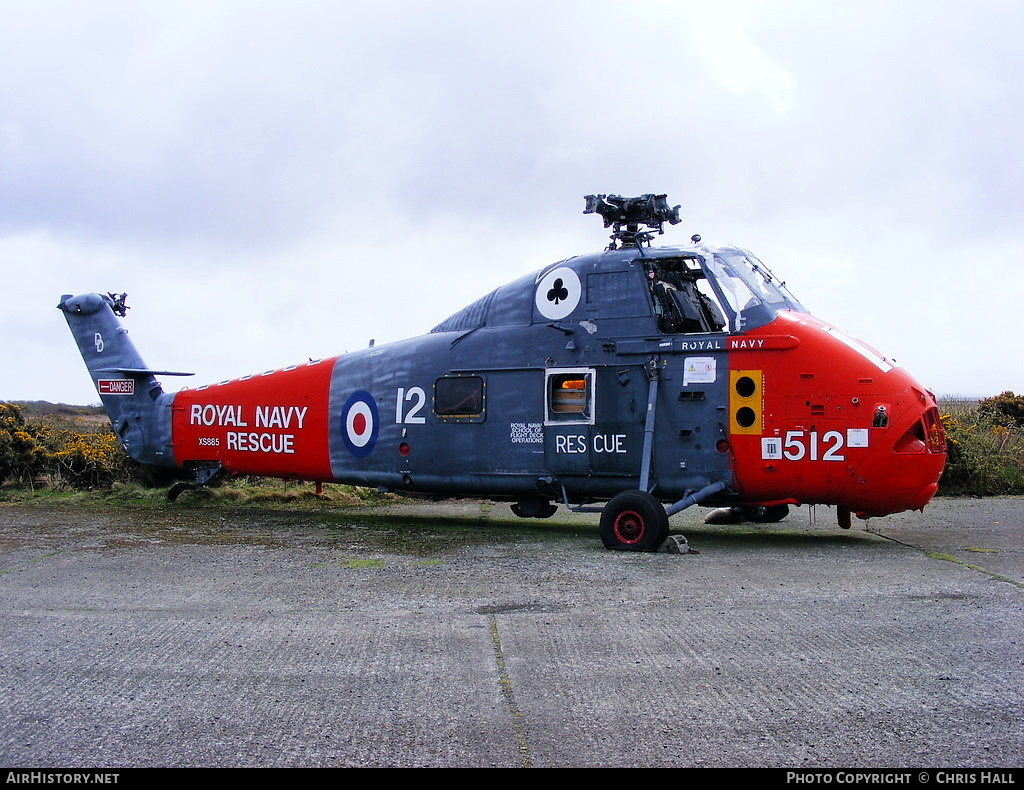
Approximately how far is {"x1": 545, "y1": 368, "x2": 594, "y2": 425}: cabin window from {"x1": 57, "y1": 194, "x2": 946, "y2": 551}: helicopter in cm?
3

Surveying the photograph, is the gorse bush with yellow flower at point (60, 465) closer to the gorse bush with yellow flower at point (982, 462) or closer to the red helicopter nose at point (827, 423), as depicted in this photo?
the red helicopter nose at point (827, 423)

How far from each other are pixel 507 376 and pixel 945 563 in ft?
18.1

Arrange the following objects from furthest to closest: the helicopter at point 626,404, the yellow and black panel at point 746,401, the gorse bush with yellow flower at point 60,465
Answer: the gorse bush with yellow flower at point 60,465 → the yellow and black panel at point 746,401 → the helicopter at point 626,404

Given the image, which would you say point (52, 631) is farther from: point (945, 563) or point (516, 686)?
point (945, 563)

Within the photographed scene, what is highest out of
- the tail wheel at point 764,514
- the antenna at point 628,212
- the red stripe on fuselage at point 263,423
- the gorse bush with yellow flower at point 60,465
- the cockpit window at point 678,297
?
the antenna at point 628,212

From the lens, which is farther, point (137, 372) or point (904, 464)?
point (137, 372)

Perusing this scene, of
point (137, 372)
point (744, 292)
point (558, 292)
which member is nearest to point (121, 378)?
point (137, 372)

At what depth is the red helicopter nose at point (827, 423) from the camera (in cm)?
955

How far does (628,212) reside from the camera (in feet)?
38.2

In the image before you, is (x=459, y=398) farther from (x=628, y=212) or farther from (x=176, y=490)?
(x=176, y=490)

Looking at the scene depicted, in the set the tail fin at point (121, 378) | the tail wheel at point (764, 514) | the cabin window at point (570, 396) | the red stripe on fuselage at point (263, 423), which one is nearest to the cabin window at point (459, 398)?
the cabin window at point (570, 396)

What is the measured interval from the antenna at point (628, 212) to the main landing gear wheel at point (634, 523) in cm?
354

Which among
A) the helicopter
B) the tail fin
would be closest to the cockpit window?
the helicopter

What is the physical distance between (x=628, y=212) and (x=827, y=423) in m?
3.88
